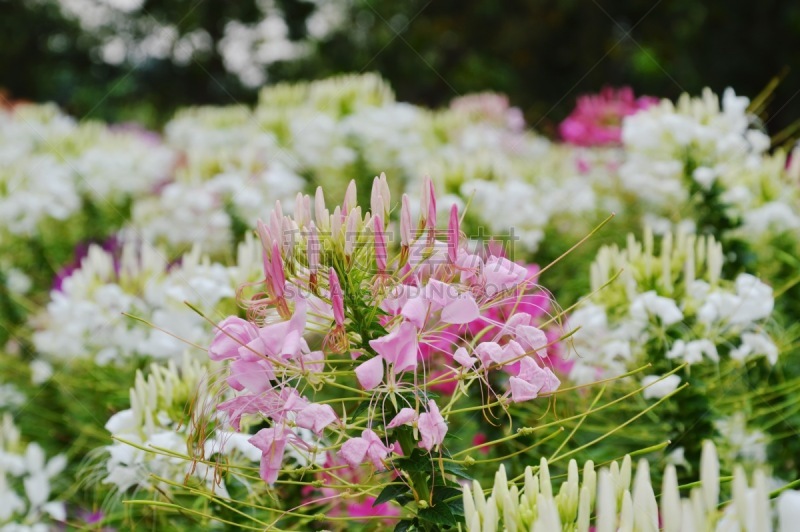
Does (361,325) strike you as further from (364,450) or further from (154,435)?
(154,435)

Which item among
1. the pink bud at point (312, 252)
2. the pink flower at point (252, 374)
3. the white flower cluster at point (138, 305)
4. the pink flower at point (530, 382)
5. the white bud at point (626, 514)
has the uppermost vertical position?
the white flower cluster at point (138, 305)

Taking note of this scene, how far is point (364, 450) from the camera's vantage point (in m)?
0.73

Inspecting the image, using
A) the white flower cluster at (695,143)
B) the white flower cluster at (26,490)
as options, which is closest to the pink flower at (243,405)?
the white flower cluster at (26,490)

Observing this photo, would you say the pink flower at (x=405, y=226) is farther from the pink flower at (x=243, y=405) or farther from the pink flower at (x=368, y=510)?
the pink flower at (x=368, y=510)

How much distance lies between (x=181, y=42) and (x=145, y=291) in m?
9.63

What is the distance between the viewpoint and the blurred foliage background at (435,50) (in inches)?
229

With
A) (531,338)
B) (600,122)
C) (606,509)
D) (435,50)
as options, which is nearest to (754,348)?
(531,338)

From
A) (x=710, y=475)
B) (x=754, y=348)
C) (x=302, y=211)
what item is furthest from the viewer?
(x=754, y=348)

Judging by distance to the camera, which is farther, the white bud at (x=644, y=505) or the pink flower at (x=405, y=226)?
the pink flower at (x=405, y=226)

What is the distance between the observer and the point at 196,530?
135cm

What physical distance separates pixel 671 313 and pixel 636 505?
0.70 metres

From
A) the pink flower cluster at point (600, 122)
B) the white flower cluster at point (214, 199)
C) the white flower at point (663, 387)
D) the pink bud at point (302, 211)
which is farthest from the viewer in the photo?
the pink flower cluster at point (600, 122)

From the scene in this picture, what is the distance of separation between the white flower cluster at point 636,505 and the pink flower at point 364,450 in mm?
95

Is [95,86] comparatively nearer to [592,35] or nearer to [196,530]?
[592,35]
